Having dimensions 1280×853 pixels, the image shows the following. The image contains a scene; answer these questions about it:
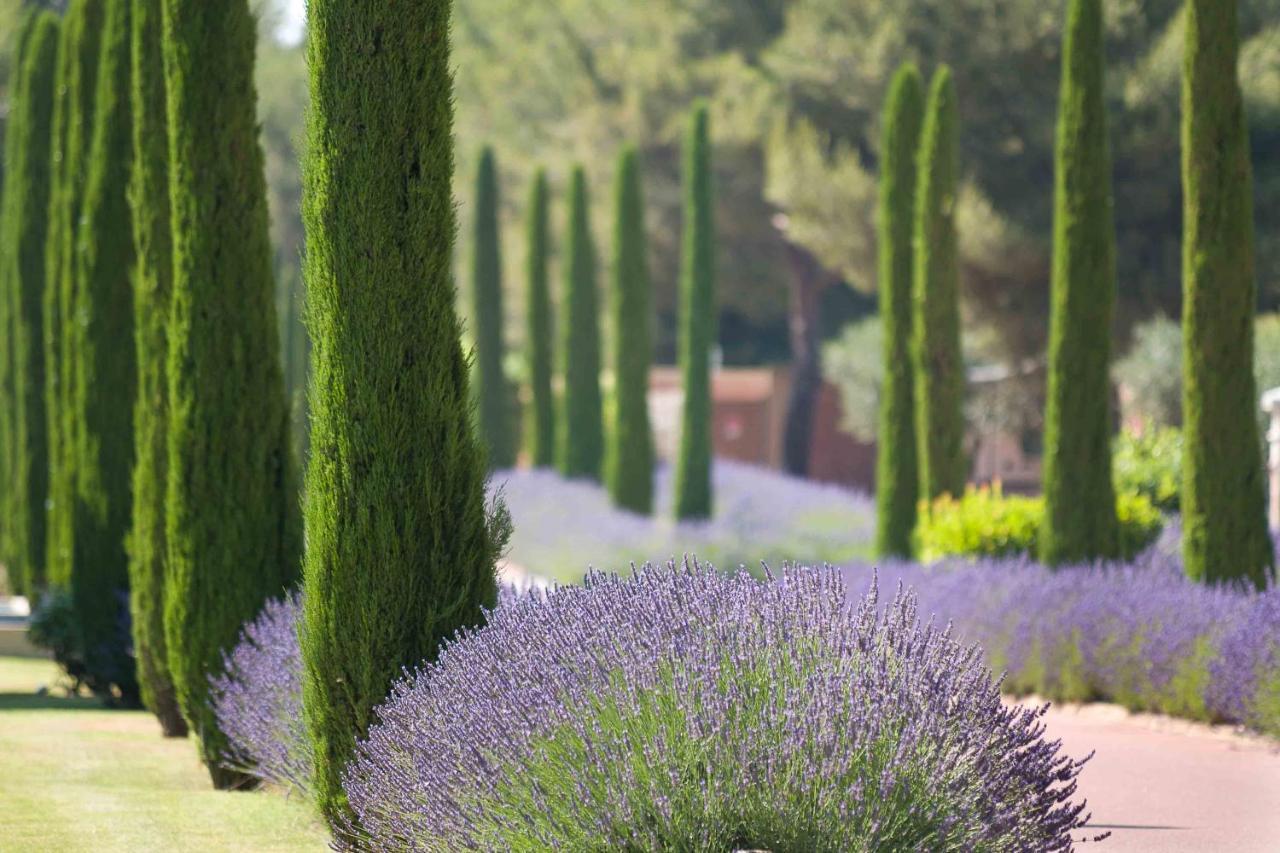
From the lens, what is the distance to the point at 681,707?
17.9ft

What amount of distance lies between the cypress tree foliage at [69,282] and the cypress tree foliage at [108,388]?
1.14 meters

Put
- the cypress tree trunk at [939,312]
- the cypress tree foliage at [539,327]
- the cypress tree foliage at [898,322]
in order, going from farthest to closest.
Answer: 1. the cypress tree foliage at [539,327]
2. the cypress tree foliage at [898,322]
3. the cypress tree trunk at [939,312]

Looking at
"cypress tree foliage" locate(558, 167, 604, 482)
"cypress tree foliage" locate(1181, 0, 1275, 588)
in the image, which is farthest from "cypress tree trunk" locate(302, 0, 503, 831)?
"cypress tree foliage" locate(558, 167, 604, 482)

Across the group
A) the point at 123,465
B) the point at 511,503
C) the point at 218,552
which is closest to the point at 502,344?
the point at 511,503

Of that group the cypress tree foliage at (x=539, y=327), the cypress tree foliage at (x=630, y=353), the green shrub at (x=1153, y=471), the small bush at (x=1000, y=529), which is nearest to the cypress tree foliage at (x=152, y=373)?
the small bush at (x=1000, y=529)

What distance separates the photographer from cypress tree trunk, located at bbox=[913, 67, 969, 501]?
17.5m

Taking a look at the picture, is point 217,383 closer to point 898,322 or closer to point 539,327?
point 898,322

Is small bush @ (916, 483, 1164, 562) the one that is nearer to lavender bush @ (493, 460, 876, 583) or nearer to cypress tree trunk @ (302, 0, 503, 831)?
lavender bush @ (493, 460, 876, 583)

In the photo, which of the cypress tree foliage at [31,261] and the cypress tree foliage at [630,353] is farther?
the cypress tree foliage at [630,353]

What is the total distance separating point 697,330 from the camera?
2634cm

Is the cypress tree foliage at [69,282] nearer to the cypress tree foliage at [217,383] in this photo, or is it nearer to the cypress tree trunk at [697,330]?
the cypress tree foliage at [217,383]

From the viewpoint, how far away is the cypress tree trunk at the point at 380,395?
261 inches

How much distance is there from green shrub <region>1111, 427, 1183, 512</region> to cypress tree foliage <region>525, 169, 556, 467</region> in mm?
14127

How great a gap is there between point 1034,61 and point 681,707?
25059 mm
